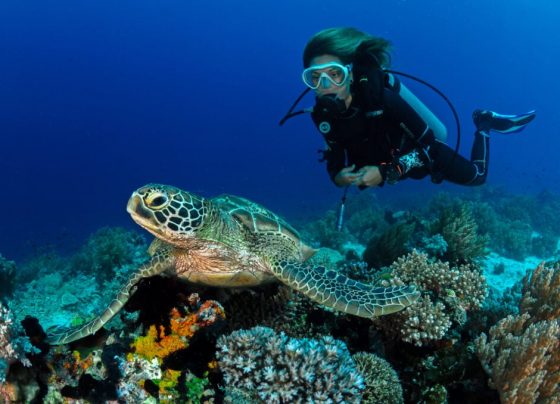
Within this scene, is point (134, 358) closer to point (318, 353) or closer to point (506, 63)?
point (318, 353)

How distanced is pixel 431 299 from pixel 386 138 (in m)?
3.03

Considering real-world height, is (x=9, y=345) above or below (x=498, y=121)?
below

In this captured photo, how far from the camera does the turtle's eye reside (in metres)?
2.84

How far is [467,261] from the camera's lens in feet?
17.3

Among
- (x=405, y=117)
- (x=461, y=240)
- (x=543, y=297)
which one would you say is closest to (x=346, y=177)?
(x=405, y=117)

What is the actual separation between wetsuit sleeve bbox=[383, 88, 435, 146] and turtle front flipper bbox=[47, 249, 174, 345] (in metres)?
3.92

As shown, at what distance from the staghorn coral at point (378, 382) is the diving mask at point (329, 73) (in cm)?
404

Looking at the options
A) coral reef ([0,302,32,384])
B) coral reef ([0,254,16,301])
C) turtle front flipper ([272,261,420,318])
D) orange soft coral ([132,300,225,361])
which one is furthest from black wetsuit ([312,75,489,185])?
coral reef ([0,254,16,301])

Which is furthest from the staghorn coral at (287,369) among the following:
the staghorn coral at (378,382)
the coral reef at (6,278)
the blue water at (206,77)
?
the blue water at (206,77)

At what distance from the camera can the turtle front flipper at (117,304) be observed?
8.78ft

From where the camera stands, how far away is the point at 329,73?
5.29 meters

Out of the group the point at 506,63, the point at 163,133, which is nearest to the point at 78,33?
the point at 163,133

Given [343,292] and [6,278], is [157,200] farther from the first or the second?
[6,278]

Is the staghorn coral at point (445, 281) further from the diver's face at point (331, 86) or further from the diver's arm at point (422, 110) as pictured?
the diver's arm at point (422, 110)
